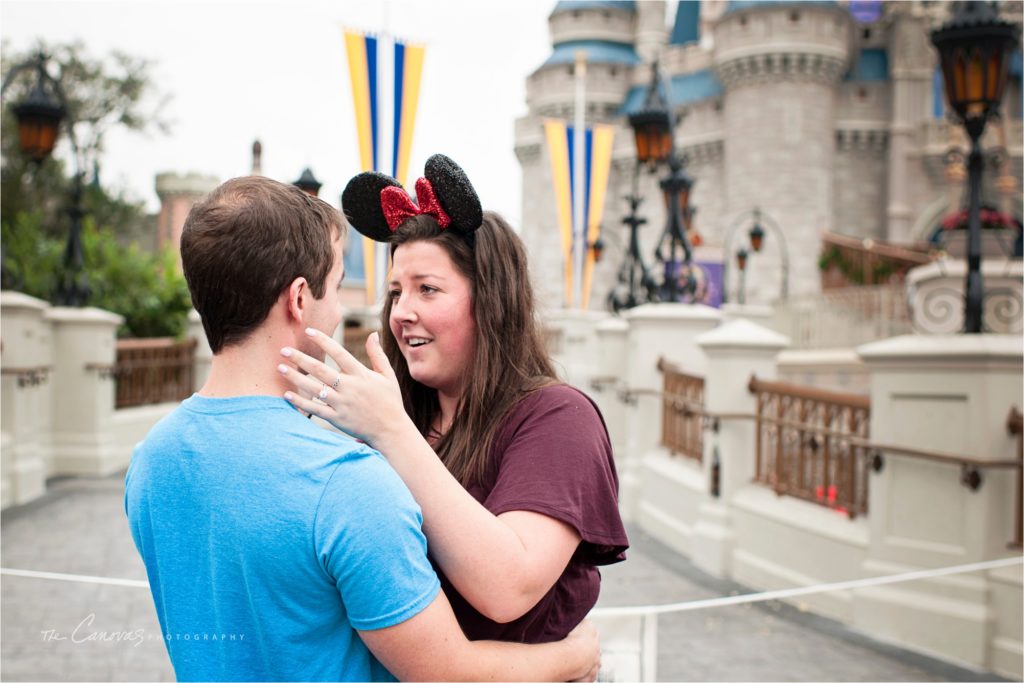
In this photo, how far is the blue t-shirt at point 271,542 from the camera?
3.88 feet

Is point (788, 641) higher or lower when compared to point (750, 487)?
lower

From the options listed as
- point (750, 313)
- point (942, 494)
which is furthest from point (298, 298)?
point (750, 313)

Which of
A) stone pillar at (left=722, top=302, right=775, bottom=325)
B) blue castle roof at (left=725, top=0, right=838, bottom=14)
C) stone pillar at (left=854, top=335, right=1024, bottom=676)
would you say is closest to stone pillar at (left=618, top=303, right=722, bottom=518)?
stone pillar at (left=854, top=335, right=1024, bottom=676)

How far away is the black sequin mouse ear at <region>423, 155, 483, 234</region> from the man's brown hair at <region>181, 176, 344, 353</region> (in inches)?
13.2

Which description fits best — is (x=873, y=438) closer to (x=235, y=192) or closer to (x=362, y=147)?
(x=235, y=192)

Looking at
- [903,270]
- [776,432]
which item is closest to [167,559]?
[776,432]

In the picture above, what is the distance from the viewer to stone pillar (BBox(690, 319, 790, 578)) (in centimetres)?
643

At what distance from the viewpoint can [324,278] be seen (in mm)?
1325

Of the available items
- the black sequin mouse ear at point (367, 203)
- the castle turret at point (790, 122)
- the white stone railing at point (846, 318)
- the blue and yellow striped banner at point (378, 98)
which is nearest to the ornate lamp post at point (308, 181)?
the blue and yellow striped banner at point (378, 98)

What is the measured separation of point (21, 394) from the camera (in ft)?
25.5

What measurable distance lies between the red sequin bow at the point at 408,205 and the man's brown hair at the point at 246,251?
380 mm

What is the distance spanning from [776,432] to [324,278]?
5.42 m

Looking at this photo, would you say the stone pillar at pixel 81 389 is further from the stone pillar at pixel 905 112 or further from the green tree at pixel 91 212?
the stone pillar at pixel 905 112

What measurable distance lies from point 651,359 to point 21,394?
18.5 ft
